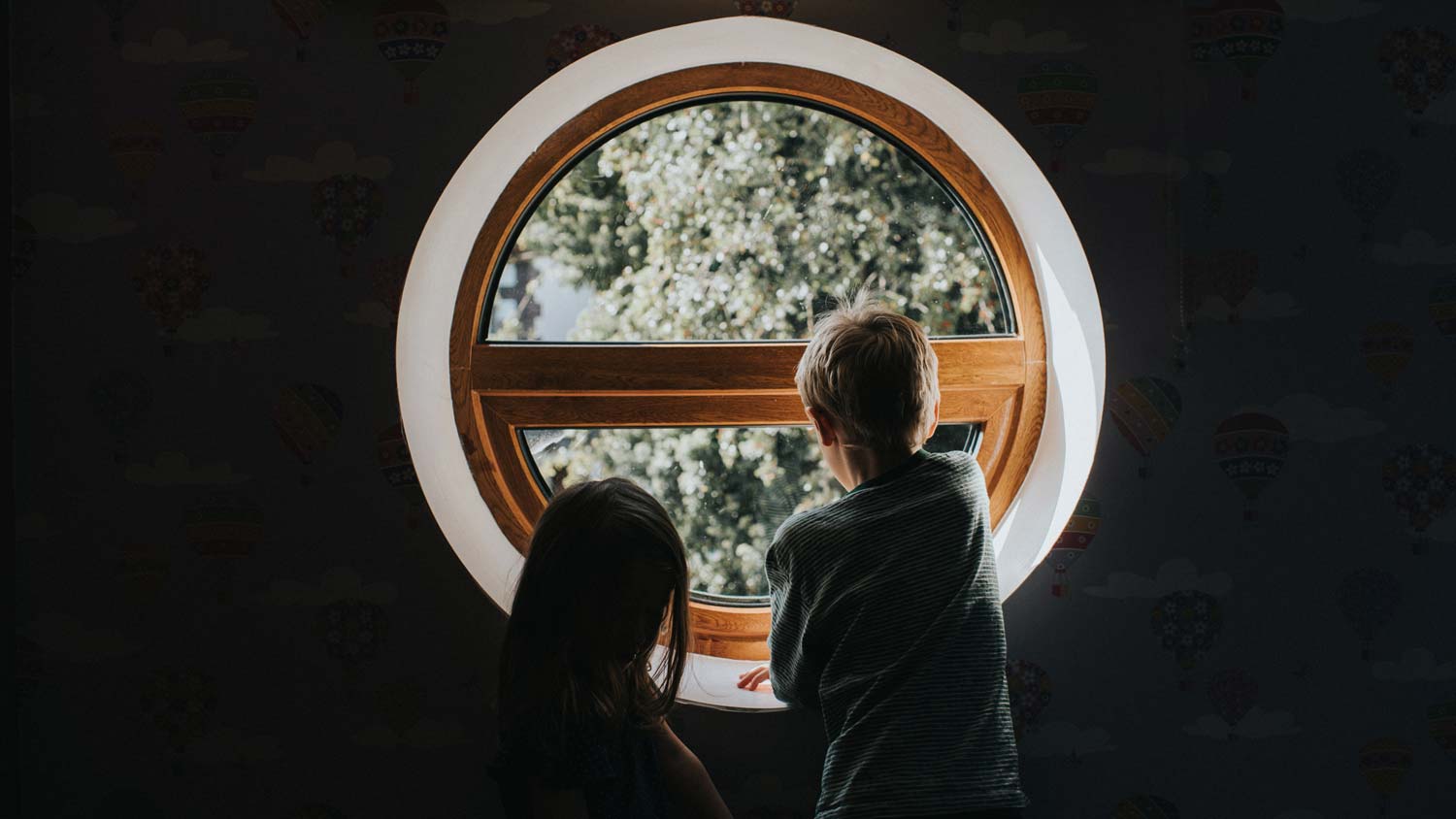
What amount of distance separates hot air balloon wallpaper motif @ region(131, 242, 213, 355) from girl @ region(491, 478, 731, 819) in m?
0.71

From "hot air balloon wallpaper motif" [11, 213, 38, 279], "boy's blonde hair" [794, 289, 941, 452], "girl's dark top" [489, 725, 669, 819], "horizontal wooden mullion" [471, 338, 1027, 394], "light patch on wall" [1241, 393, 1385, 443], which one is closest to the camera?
"girl's dark top" [489, 725, 669, 819]

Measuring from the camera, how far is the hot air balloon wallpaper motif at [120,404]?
1.47m

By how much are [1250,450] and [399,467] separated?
4.63 ft

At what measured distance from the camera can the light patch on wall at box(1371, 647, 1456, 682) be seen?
5.21 feet

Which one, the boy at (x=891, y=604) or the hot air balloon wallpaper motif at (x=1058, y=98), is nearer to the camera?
the boy at (x=891, y=604)

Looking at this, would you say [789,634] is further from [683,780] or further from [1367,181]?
[1367,181]

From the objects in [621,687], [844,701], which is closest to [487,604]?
[621,687]

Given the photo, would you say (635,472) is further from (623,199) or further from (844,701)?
(844,701)

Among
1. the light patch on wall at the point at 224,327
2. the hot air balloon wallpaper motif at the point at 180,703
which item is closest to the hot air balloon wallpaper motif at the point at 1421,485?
the light patch on wall at the point at 224,327

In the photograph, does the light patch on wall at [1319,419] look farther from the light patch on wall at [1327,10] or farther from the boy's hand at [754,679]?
the boy's hand at [754,679]

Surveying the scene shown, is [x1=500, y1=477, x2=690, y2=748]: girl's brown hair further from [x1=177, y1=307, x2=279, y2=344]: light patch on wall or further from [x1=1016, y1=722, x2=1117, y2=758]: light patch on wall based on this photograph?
[x1=1016, y1=722, x2=1117, y2=758]: light patch on wall

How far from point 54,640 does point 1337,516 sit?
2121 millimetres

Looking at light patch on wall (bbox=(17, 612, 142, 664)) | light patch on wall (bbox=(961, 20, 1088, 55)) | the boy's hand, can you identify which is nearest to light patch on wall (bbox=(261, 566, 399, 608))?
light patch on wall (bbox=(17, 612, 142, 664))

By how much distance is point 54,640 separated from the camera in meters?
1.47
